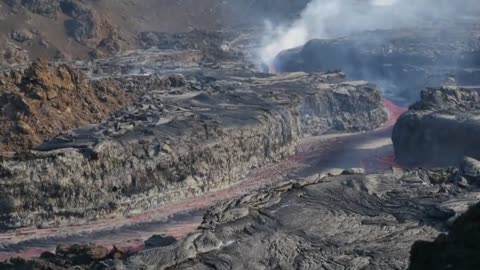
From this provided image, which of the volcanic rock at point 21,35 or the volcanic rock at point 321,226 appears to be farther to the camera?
the volcanic rock at point 21,35

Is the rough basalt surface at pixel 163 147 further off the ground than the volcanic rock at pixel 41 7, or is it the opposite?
the volcanic rock at pixel 41 7

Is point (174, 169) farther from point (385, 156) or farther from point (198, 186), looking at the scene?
point (385, 156)

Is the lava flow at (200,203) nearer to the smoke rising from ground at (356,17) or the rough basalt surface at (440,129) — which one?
the rough basalt surface at (440,129)

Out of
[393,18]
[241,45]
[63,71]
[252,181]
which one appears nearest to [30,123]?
[63,71]

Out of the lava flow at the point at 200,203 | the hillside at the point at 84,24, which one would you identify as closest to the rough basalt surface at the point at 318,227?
the lava flow at the point at 200,203

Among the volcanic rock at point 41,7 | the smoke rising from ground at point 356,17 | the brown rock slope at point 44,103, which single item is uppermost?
the volcanic rock at point 41,7

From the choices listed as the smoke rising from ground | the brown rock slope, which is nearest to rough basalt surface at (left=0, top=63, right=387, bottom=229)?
the brown rock slope

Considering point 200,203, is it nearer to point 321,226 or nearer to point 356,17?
point 321,226
